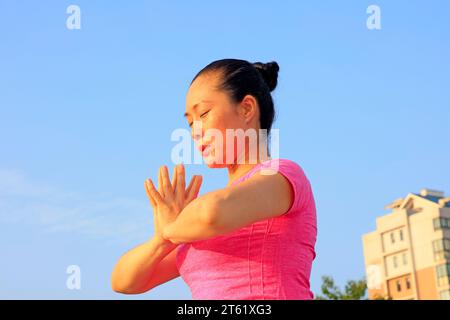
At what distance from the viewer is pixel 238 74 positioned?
3.01 metres

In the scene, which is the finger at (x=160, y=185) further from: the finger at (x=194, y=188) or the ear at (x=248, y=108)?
the ear at (x=248, y=108)

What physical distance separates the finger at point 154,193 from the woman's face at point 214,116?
219 millimetres


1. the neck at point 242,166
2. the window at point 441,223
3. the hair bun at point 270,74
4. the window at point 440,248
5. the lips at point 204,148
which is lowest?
the neck at point 242,166

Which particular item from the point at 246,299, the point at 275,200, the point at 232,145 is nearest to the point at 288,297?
the point at 246,299

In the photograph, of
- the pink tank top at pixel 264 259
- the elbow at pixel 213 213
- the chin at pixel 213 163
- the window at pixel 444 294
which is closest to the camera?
the elbow at pixel 213 213

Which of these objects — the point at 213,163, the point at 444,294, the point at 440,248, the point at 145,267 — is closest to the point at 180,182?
the point at 213,163

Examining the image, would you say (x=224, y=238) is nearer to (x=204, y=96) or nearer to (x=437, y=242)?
(x=204, y=96)

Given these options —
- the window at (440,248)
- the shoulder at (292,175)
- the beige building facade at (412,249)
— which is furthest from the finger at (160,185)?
the window at (440,248)

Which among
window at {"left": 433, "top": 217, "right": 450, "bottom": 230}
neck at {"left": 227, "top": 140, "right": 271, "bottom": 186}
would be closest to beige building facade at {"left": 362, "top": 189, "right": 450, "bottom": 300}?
window at {"left": 433, "top": 217, "right": 450, "bottom": 230}

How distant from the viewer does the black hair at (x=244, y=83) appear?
2963 millimetres

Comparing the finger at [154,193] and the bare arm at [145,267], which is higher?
the finger at [154,193]

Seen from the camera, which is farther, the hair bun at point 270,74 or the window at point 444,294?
the window at point 444,294

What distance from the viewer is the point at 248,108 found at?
2980 mm
